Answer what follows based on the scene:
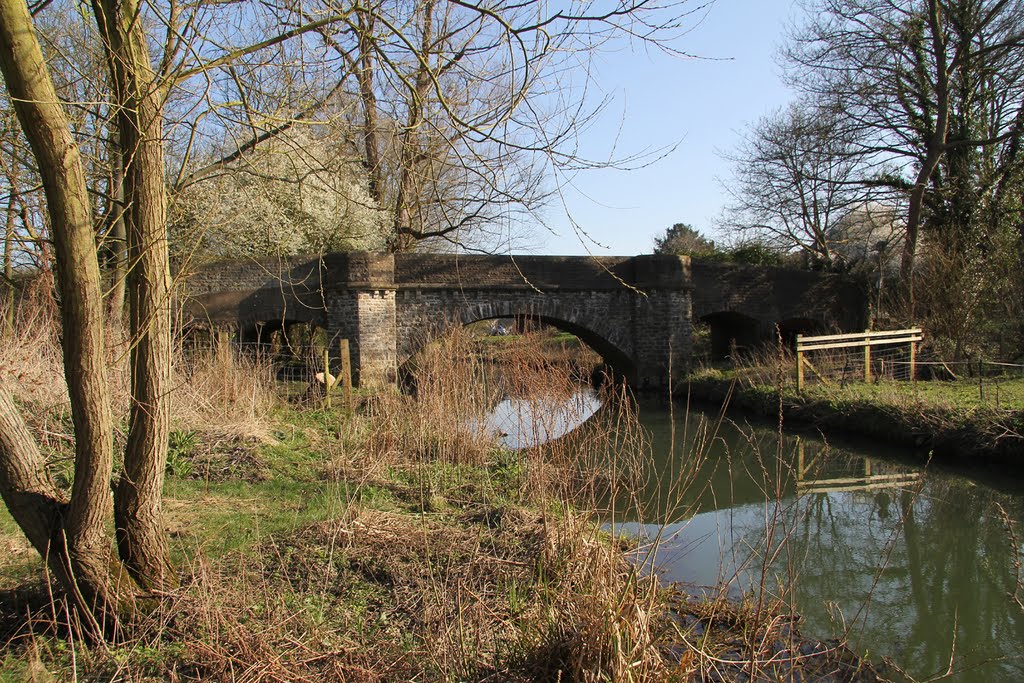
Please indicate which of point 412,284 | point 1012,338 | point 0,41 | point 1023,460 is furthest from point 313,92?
point 1012,338

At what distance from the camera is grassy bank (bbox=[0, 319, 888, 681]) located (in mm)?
3029

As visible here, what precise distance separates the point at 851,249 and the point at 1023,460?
1296 cm

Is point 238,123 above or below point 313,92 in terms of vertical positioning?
below

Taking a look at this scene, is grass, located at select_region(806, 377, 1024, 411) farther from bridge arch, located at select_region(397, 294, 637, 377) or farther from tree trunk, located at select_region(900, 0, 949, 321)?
bridge arch, located at select_region(397, 294, 637, 377)

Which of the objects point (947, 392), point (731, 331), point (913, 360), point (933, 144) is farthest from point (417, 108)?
point (731, 331)

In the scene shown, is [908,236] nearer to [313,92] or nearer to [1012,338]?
[1012,338]

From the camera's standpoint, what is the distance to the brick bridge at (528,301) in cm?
1391

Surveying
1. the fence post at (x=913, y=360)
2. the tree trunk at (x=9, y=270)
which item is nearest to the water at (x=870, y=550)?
the fence post at (x=913, y=360)

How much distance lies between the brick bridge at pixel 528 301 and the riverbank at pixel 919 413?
88.1 inches

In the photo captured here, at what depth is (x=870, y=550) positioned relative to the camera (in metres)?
6.38

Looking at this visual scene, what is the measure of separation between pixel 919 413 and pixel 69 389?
986 cm

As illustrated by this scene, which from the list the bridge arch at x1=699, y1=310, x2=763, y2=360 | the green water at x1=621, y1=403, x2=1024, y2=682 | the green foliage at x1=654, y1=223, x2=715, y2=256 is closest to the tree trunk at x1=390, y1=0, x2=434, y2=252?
the green water at x1=621, y1=403, x2=1024, y2=682

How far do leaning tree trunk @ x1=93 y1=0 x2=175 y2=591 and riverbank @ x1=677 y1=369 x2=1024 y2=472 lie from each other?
5397 millimetres

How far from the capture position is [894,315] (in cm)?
1525
